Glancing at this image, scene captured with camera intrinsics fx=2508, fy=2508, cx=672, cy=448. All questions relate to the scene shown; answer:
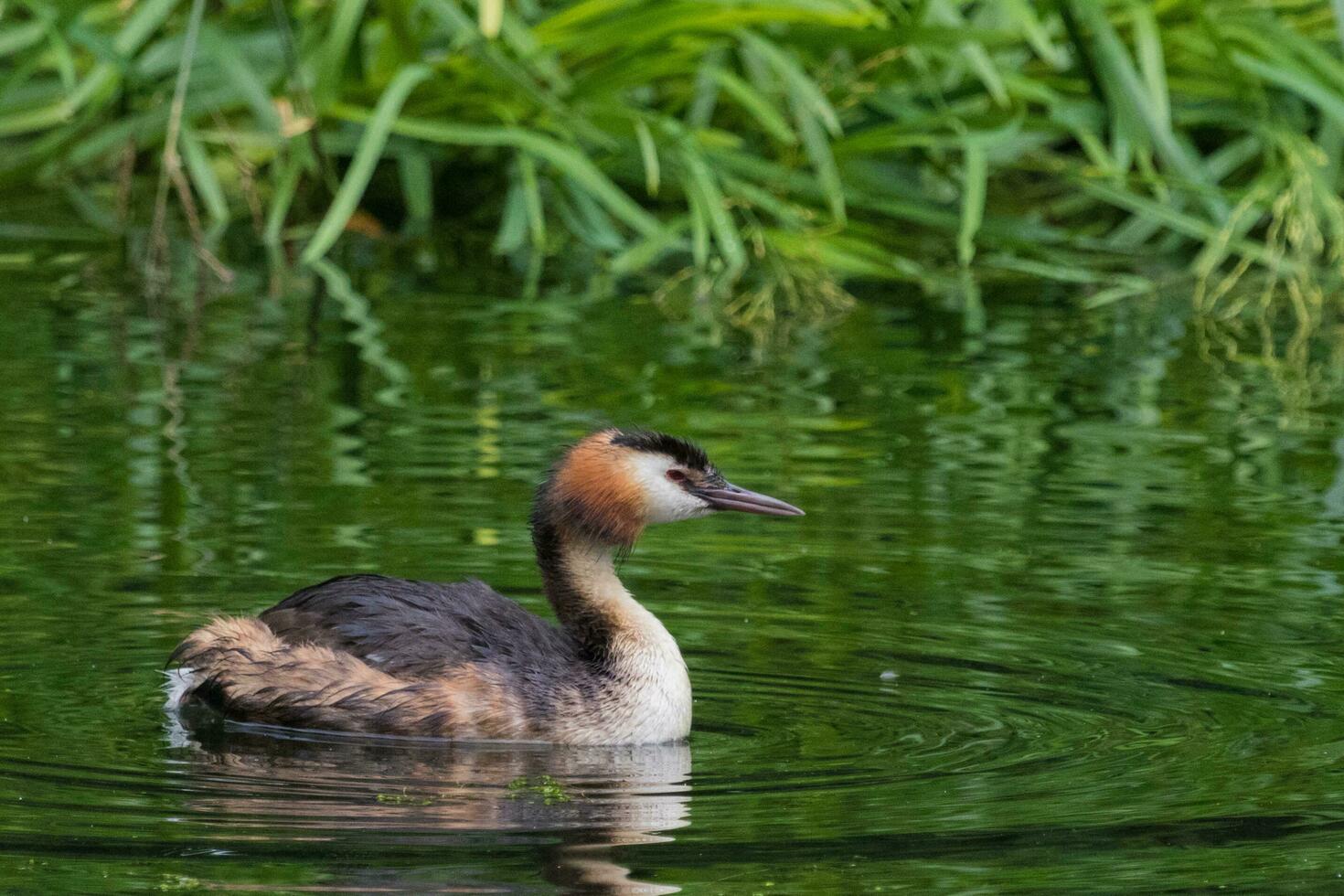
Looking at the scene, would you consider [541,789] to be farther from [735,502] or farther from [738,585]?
[738,585]

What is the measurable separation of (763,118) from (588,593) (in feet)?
16.8

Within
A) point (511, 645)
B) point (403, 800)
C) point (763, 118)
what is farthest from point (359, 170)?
point (403, 800)

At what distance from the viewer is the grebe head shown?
5199 mm

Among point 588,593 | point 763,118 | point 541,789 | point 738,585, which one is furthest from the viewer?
point 763,118

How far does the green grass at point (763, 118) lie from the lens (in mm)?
9984

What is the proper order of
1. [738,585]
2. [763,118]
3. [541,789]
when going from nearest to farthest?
[541,789], [738,585], [763,118]

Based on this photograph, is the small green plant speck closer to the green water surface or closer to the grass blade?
the green water surface

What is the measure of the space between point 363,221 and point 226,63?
6.89 ft

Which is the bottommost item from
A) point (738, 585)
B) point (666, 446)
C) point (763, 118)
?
point (738, 585)

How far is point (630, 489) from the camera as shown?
17.1ft

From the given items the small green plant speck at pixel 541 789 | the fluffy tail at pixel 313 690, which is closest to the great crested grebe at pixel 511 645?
the fluffy tail at pixel 313 690

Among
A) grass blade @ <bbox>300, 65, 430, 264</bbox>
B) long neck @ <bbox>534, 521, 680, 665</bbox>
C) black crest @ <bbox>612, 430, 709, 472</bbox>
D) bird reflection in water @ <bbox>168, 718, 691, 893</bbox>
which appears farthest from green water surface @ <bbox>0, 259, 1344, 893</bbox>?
black crest @ <bbox>612, 430, 709, 472</bbox>

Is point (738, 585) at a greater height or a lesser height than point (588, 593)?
lesser

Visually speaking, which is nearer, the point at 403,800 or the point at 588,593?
the point at 403,800
